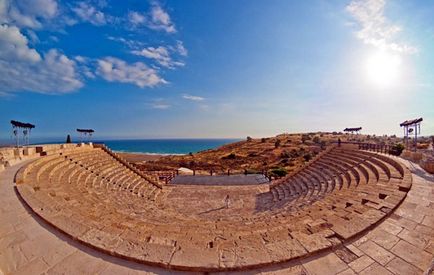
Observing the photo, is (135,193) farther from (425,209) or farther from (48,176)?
(425,209)

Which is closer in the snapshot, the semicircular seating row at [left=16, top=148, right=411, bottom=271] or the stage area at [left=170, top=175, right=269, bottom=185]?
the semicircular seating row at [left=16, top=148, right=411, bottom=271]

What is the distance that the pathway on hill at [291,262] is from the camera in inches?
141

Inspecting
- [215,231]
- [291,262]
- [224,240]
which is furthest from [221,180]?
[291,262]

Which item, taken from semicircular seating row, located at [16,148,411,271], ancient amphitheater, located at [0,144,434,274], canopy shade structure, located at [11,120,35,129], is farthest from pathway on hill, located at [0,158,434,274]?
canopy shade structure, located at [11,120,35,129]

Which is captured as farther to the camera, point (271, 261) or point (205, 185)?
point (205, 185)

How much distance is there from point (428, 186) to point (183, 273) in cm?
962

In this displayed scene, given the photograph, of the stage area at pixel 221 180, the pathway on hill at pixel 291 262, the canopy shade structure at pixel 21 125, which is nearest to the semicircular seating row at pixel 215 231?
the pathway on hill at pixel 291 262

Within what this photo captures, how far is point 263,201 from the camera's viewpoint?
45.8 feet

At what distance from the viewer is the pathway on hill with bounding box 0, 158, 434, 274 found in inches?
141

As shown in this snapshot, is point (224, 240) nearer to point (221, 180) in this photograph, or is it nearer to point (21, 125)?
point (221, 180)

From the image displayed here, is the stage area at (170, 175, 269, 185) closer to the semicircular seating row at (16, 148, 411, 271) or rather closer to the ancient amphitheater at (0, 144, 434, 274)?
the semicircular seating row at (16, 148, 411, 271)

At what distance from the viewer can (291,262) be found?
3801mm

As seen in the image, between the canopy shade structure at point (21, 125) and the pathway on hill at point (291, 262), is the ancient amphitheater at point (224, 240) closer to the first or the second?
the pathway on hill at point (291, 262)

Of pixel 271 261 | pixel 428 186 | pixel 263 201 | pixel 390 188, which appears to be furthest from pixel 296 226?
pixel 263 201
